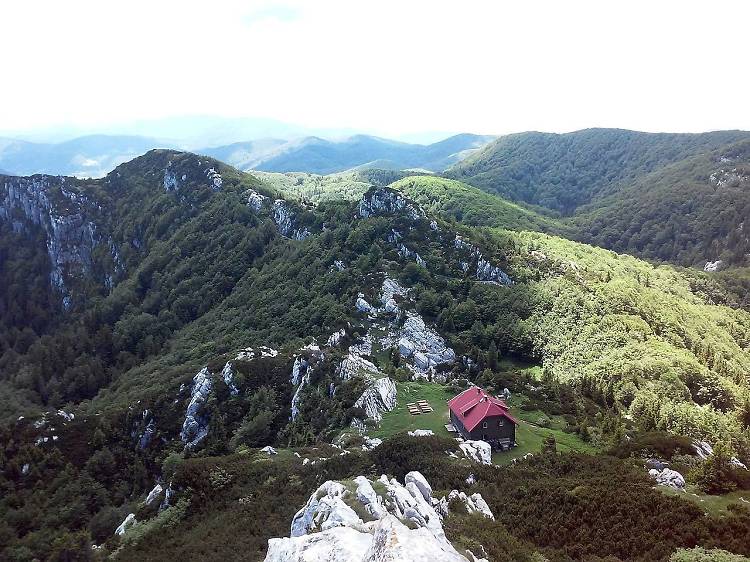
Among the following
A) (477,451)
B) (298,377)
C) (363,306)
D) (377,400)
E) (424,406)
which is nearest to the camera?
(477,451)

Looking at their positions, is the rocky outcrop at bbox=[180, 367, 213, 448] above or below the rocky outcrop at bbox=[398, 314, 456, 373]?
below

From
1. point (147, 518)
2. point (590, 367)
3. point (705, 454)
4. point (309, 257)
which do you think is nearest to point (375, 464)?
point (147, 518)

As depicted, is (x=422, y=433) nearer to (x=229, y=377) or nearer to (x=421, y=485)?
(x=421, y=485)

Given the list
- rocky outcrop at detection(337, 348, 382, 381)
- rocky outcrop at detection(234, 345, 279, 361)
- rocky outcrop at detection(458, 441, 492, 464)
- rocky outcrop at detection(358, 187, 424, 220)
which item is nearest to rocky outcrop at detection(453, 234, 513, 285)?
rocky outcrop at detection(358, 187, 424, 220)

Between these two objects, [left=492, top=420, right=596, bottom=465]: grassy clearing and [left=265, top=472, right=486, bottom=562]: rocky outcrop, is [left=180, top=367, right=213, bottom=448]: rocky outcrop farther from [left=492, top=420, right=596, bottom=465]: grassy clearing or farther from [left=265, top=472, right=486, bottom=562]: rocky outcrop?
[left=265, top=472, right=486, bottom=562]: rocky outcrop

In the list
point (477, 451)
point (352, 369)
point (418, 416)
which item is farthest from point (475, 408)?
point (352, 369)

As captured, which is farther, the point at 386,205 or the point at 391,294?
the point at 386,205
